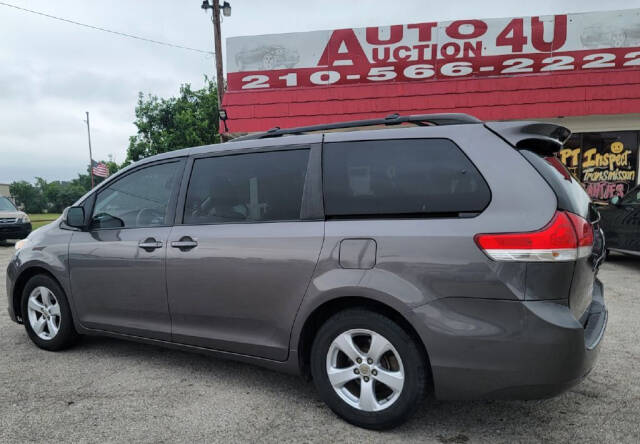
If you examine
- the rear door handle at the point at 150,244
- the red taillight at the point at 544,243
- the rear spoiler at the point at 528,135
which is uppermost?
the rear spoiler at the point at 528,135

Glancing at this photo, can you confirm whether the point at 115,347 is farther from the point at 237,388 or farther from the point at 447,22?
the point at 447,22

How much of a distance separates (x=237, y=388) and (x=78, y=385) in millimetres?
1112

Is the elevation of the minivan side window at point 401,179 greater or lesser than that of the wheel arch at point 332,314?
greater

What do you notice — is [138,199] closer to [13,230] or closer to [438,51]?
[438,51]

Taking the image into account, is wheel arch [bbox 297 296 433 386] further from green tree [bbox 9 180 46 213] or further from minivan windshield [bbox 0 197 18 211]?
green tree [bbox 9 180 46 213]

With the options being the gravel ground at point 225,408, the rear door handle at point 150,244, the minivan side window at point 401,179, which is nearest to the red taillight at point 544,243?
the minivan side window at point 401,179

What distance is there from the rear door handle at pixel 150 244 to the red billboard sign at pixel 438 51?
7.76 meters

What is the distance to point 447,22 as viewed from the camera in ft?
32.1

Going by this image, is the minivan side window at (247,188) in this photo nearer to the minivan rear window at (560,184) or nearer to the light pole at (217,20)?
the minivan rear window at (560,184)

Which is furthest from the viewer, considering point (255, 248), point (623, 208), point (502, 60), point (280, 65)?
point (280, 65)

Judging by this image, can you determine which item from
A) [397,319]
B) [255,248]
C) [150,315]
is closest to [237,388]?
[150,315]

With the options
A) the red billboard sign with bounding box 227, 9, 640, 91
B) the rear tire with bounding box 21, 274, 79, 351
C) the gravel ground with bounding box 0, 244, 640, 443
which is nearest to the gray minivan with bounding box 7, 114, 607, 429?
the gravel ground with bounding box 0, 244, 640, 443

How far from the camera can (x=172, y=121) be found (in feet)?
111

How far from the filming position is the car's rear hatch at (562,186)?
2.17 metres
